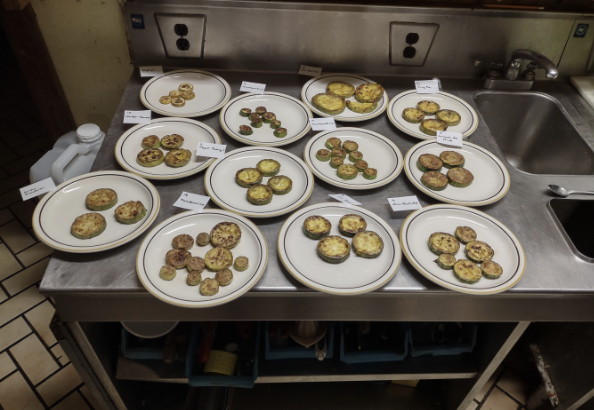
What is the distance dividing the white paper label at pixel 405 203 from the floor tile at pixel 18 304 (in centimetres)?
216

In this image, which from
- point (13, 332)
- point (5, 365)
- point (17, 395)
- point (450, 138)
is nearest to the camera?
point (450, 138)

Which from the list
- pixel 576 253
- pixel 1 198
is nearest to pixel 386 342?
pixel 576 253

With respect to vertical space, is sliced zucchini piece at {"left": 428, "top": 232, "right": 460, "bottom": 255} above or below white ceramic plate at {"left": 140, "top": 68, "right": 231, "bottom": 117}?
below

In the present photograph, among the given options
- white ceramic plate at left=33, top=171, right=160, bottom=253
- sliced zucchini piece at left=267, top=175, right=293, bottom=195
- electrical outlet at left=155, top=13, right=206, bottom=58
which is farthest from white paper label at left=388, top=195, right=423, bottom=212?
electrical outlet at left=155, top=13, right=206, bottom=58

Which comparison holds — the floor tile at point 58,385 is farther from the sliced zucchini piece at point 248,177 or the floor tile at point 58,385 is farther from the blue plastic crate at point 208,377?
the sliced zucchini piece at point 248,177

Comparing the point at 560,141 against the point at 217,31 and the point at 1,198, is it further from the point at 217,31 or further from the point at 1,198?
the point at 1,198

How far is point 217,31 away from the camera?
1846 millimetres

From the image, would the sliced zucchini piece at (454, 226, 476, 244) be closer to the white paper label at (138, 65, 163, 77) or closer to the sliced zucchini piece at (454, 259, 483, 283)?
the sliced zucchini piece at (454, 259, 483, 283)

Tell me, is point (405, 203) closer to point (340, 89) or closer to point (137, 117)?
point (340, 89)

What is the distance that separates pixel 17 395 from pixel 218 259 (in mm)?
1582

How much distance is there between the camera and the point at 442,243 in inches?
51.8

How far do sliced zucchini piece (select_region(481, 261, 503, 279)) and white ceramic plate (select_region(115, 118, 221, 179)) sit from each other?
3.33 feet

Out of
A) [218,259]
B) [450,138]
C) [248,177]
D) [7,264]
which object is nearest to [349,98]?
[450,138]

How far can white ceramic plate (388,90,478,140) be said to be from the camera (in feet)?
5.70
